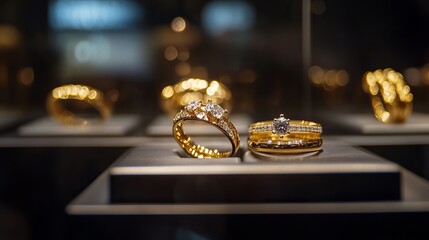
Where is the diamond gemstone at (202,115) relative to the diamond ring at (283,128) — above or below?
above

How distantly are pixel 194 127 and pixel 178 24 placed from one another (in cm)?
34

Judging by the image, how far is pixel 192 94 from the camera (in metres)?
1.77

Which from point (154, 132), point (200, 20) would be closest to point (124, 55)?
point (200, 20)

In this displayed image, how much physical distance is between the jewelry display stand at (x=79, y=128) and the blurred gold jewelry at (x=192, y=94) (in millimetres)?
96

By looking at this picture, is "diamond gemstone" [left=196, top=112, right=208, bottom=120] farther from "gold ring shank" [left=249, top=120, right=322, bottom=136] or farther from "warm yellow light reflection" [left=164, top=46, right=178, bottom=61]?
"warm yellow light reflection" [left=164, top=46, right=178, bottom=61]

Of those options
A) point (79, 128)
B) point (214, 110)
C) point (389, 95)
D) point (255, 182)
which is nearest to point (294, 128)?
point (214, 110)

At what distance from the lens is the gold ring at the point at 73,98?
1.72 m

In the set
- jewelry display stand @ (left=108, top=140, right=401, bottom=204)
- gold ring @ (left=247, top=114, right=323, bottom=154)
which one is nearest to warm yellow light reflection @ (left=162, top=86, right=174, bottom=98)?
gold ring @ (left=247, top=114, right=323, bottom=154)

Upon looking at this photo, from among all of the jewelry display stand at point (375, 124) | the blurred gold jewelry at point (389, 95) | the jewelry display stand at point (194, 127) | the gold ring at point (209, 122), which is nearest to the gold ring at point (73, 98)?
the jewelry display stand at point (194, 127)

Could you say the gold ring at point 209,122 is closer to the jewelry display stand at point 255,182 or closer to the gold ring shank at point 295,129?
the gold ring shank at point 295,129

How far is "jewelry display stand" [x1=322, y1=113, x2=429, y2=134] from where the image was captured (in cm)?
154

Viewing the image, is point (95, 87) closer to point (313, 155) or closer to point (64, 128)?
point (64, 128)

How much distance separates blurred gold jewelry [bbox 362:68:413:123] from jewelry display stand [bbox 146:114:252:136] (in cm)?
32

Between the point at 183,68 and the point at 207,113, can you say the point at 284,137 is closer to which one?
the point at 207,113
